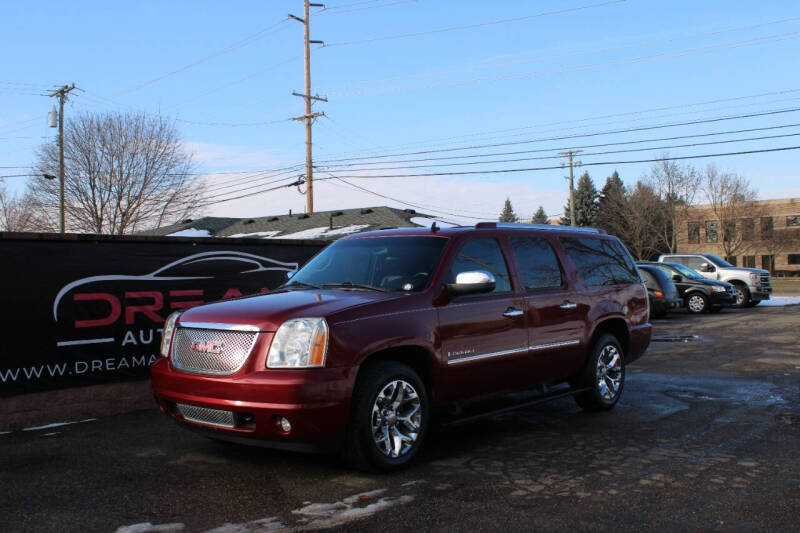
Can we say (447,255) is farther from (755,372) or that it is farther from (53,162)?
(53,162)

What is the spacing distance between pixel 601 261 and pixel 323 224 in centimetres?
2296

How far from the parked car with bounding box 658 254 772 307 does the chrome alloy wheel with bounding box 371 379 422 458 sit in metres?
20.5

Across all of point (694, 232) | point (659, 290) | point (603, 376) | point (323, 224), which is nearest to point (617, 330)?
point (603, 376)

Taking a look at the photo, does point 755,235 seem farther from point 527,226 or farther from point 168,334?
point 168,334

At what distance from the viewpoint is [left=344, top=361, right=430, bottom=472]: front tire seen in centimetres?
479

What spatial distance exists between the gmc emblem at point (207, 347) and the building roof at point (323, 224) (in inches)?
619

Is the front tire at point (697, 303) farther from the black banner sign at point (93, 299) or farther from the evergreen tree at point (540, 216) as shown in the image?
the evergreen tree at point (540, 216)

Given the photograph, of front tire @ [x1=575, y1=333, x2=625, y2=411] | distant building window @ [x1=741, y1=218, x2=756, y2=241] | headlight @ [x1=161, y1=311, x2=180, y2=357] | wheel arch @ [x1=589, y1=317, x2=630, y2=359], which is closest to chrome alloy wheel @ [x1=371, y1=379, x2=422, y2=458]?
headlight @ [x1=161, y1=311, x2=180, y2=357]

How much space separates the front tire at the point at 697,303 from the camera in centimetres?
2119

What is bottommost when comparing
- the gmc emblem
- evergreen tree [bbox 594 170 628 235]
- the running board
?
the running board

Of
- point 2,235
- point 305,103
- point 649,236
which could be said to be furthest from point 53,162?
point 649,236

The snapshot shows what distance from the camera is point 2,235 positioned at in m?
6.68

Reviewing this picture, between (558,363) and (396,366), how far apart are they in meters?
2.15

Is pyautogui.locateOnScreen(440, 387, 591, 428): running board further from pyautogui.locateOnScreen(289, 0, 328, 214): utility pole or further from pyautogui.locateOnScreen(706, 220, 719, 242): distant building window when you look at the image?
pyautogui.locateOnScreen(706, 220, 719, 242): distant building window
